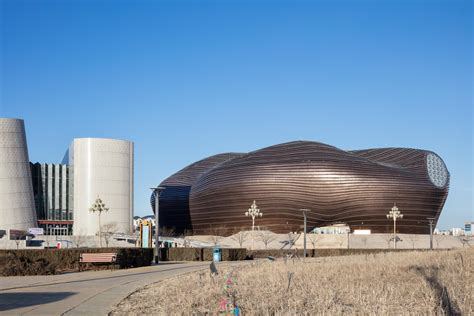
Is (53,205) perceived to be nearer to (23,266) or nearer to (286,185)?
(286,185)

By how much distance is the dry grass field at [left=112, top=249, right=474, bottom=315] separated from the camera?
Answer: 51.9 ft

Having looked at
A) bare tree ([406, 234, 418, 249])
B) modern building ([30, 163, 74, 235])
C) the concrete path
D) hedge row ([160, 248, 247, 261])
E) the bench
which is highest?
modern building ([30, 163, 74, 235])

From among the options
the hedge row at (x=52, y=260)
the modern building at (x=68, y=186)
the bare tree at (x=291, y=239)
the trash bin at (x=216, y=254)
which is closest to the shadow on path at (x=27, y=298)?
the hedge row at (x=52, y=260)

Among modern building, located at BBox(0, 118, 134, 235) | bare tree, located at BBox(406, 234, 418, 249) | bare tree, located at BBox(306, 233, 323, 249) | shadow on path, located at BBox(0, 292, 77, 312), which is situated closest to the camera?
shadow on path, located at BBox(0, 292, 77, 312)

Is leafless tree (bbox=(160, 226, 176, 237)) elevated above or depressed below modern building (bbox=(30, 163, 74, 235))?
below

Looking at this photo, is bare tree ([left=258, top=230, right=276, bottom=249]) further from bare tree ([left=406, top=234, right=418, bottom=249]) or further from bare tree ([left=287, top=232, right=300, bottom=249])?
bare tree ([left=406, top=234, right=418, bottom=249])

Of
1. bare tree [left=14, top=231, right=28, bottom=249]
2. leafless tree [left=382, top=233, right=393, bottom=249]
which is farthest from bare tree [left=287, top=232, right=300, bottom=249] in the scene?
bare tree [left=14, top=231, right=28, bottom=249]

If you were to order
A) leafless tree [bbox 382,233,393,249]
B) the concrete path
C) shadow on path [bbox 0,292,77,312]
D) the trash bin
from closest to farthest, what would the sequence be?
the concrete path < shadow on path [bbox 0,292,77,312] < the trash bin < leafless tree [bbox 382,233,393,249]

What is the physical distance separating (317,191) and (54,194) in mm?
54920

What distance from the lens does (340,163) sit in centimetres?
14238

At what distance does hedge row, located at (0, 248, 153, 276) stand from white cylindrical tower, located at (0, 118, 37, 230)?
87.1 m

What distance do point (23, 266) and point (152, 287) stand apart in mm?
10085

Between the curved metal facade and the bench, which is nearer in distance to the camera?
the bench

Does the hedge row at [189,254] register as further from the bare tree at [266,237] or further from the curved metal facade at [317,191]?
the curved metal facade at [317,191]
